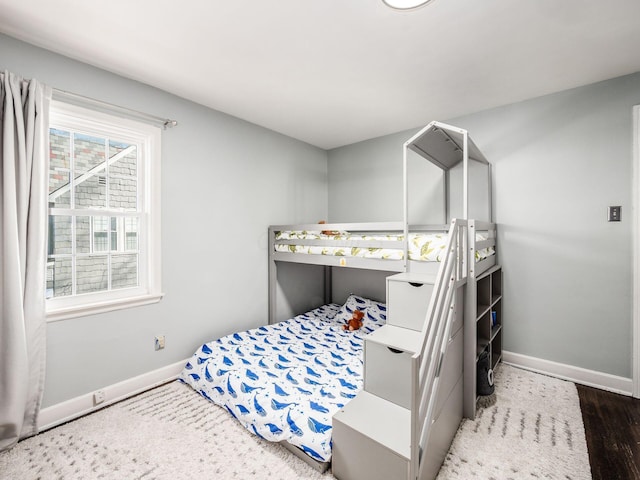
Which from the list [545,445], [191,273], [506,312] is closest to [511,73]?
[506,312]

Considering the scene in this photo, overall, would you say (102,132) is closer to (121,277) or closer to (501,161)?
(121,277)

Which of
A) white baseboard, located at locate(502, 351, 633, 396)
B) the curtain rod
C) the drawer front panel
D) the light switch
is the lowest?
white baseboard, located at locate(502, 351, 633, 396)

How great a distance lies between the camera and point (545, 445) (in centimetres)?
163

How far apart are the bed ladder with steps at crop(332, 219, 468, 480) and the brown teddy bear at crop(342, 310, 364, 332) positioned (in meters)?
1.12

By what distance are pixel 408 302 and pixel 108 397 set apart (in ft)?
6.89

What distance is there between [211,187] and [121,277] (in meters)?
0.99

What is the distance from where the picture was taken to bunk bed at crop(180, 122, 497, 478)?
146cm

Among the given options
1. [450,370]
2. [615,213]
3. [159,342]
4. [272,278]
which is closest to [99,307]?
[159,342]

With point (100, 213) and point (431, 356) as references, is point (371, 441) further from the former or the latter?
point (100, 213)

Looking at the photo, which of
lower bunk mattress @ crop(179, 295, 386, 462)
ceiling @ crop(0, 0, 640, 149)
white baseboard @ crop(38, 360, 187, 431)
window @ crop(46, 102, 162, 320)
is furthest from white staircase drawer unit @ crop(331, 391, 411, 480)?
ceiling @ crop(0, 0, 640, 149)

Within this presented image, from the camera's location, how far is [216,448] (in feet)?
5.35

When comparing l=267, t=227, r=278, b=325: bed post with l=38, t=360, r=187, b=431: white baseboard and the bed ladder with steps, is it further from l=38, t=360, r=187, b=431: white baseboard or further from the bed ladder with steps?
the bed ladder with steps

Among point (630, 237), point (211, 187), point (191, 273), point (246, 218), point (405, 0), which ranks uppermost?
point (405, 0)

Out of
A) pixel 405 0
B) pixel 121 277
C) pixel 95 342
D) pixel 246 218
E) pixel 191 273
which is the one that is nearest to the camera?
pixel 405 0
